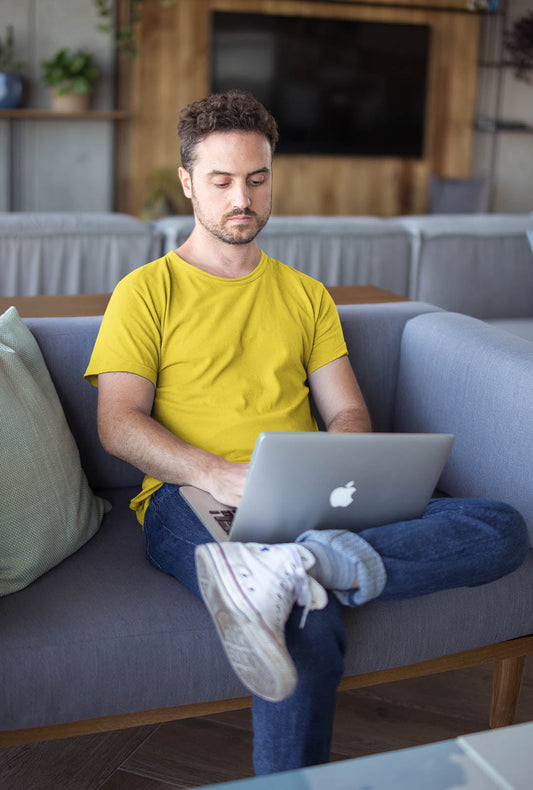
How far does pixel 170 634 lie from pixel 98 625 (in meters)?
0.11

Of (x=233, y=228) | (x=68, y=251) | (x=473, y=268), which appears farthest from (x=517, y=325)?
(x=233, y=228)

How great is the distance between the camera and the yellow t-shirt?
5.38 ft

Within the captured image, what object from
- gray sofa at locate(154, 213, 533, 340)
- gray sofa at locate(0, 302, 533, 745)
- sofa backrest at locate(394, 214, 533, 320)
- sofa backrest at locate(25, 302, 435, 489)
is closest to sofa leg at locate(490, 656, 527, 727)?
gray sofa at locate(0, 302, 533, 745)

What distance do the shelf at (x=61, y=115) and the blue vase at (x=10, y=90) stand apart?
46 mm

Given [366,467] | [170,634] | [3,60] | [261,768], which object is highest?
[3,60]

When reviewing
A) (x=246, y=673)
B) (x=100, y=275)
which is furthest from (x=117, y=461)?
(x=100, y=275)

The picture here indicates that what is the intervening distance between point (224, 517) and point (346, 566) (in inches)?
10.0

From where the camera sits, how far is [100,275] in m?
2.95

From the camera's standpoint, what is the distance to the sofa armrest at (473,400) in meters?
1.69

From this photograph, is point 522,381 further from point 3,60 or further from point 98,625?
point 3,60

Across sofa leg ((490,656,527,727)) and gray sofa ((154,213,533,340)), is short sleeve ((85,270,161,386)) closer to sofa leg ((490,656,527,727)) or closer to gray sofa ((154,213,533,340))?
sofa leg ((490,656,527,727))

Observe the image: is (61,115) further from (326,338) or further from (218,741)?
(218,741)

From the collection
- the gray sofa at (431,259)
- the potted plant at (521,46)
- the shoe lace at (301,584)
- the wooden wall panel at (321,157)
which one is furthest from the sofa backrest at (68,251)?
the potted plant at (521,46)

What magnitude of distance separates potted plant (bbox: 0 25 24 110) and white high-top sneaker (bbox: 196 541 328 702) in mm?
4923
